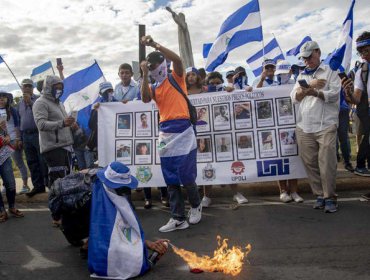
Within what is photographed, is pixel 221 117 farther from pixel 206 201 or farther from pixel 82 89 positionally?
pixel 82 89

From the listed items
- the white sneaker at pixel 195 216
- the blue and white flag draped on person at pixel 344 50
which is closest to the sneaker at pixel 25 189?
the white sneaker at pixel 195 216

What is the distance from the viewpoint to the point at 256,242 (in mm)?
4145

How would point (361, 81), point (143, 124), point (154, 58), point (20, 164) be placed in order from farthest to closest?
point (20, 164)
point (143, 124)
point (361, 81)
point (154, 58)

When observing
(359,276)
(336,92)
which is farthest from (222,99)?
(359,276)

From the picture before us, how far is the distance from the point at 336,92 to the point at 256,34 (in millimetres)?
2419

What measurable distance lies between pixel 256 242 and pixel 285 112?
249 centimetres


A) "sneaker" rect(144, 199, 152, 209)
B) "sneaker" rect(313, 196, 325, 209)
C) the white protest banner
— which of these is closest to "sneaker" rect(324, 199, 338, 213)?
"sneaker" rect(313, 196, 325, 209)

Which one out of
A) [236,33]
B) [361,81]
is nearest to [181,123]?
[361,81]

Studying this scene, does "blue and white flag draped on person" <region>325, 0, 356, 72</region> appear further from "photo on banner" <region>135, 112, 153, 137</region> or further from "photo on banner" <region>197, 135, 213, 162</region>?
"photo on banner" <region>135, 112, 153, 137</region>

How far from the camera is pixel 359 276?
10.4 ft

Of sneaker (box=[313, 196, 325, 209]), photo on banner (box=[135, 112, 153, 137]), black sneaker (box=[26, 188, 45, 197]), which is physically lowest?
sneaker (box=[313, 196, 325, 209])

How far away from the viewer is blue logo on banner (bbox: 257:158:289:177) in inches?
233

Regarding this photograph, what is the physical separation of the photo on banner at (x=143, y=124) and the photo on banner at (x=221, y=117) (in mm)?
981

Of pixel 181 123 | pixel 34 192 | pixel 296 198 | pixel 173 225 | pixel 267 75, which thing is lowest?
pixel 173 225
